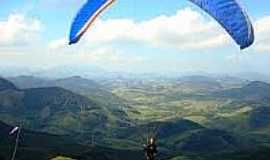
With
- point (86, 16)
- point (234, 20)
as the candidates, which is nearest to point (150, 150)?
point (234, 20)

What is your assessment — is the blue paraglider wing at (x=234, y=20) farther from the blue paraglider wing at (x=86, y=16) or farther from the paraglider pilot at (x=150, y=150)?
the paraglider pilot at (x=150, y=150)

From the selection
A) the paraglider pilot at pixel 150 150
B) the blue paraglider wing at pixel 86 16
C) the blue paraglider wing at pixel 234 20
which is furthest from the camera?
the blue paraglider wing at pixel 86 16

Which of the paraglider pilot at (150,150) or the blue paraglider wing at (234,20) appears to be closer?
the blue paraglider wing at (234,20)

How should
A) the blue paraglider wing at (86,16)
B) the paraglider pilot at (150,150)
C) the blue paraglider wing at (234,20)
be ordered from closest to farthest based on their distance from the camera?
the blue paraglider wing at (234,20) → the paraglider pilot at (150,150) → the blue paraglider wing at (86,16)

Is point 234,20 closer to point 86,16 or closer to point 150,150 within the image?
point 150,150

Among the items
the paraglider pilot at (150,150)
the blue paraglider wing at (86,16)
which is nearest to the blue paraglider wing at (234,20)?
the blue paraglider wing at (86,16)

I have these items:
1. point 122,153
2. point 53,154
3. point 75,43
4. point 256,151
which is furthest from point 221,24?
point 256,151

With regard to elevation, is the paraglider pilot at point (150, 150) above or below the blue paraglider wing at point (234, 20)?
below
